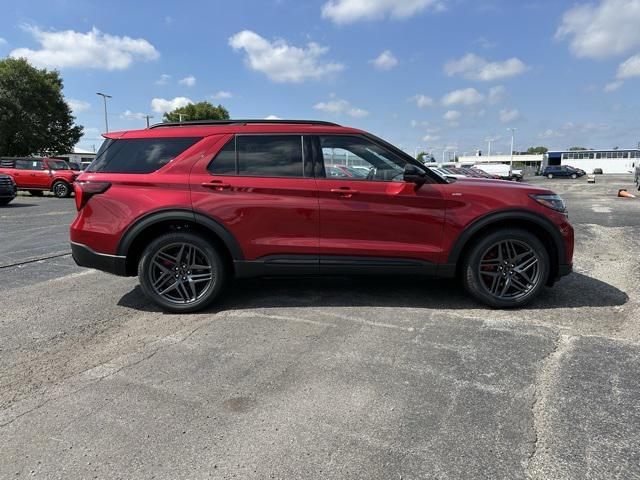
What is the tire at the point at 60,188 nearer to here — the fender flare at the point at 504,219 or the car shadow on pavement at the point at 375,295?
the car shadow on pavement at the point at 375,295

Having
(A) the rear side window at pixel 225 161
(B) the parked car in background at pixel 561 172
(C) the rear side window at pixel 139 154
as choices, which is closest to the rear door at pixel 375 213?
(A) the rear side window at pixel 225 161

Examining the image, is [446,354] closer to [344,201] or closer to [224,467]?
[344,201]

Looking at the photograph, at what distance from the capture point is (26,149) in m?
39.6

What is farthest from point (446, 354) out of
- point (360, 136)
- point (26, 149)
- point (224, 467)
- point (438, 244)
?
point (26, 149)

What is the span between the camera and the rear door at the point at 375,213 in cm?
425

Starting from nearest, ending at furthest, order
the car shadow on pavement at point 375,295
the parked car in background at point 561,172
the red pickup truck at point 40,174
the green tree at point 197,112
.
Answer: the car shadow on pavement at point 375,295 → the red pickup truck at point 40,174 → the parked car in background at point 561,172 → the green tree at point 197,112

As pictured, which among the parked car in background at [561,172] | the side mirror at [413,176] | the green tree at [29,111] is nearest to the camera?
the side mirror at [413,176]

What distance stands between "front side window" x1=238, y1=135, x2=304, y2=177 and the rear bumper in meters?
1.48

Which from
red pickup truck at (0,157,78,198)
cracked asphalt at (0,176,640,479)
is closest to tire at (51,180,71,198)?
red pickup truck at (0,157,78,198)

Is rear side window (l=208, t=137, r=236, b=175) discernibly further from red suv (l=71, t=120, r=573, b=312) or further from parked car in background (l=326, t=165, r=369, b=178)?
parked car in background (l=326, t=165, r=369, b=178)

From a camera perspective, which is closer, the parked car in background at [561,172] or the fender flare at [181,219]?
the fender flare at [181,219]

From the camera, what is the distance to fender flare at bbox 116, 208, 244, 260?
4.26 meters

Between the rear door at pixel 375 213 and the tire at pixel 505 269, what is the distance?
41 cm

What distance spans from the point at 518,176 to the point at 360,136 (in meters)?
48.8
